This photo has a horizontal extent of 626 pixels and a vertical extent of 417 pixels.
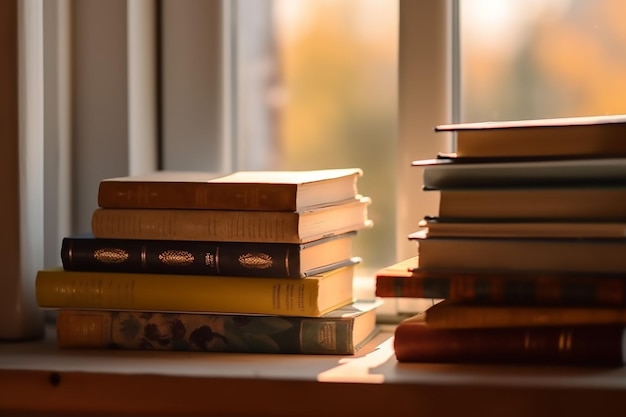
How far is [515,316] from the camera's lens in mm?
971

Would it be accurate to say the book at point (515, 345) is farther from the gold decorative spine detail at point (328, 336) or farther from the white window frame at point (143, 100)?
the white window frame at point (143, 100)

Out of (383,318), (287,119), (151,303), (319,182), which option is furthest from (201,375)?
(287,119)

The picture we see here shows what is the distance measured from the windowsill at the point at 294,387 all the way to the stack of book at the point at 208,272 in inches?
1.4

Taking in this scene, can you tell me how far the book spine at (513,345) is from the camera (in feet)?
3.16

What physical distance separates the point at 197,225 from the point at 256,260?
0.25ft

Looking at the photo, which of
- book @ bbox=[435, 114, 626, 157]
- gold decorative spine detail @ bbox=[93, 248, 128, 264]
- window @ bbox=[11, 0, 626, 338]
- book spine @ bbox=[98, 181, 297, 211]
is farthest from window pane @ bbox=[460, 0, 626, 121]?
gold decorative spine detail @ bbox=[93, 248, 128, 264]

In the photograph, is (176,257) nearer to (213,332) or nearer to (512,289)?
(213,332)

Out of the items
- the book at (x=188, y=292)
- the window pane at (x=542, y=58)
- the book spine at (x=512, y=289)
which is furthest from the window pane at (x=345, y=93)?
the book spine at (x=512, y=289)

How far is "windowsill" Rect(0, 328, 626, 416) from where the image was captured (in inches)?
35.9

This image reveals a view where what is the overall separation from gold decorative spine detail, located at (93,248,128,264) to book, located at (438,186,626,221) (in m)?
0.35

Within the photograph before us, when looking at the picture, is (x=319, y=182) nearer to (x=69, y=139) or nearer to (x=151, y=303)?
(x=151, y=303)

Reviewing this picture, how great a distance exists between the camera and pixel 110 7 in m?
1.29

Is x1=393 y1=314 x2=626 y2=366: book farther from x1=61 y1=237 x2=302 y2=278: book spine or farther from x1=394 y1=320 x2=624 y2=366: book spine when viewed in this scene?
x1=61 y1=237 x2=302 y2=278: book spine

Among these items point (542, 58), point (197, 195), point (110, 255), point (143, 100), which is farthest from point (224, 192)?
point (542, 58)
